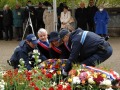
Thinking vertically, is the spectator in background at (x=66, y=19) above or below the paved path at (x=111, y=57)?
above

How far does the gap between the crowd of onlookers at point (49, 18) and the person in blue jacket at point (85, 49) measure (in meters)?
9.49

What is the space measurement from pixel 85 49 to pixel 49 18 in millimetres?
10469

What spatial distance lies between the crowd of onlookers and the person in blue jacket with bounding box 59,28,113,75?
949 centimetres

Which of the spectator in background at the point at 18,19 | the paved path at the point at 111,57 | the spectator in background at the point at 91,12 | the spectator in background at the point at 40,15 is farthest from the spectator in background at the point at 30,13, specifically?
the spectator in background at the point at 91,12

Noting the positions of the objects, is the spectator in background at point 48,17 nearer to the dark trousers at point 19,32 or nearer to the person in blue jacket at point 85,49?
the dark trousers at point 19,32

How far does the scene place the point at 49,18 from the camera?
1828cm

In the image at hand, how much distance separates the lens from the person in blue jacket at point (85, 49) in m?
7.69

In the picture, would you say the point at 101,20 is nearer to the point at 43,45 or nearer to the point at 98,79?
the point at 43,45

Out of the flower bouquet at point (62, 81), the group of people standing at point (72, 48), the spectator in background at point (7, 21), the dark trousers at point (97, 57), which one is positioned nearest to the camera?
the flower bouquet at point (62, 81)

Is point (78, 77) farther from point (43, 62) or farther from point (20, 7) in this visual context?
point (20, 7)

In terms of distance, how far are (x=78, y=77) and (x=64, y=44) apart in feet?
6.37

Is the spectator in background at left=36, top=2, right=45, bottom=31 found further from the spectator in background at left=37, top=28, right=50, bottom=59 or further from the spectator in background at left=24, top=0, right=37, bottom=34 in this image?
the spectator in background at left=37, top=28, right=50, bottom=59

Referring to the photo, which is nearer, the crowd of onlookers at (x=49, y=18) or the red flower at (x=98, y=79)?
the red flower at (x=98, y=79)

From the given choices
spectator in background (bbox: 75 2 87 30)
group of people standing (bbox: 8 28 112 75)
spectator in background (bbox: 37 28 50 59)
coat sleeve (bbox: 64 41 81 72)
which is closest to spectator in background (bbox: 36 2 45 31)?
spectator in background (bbox: 75 2 87 30)
